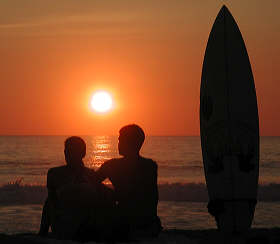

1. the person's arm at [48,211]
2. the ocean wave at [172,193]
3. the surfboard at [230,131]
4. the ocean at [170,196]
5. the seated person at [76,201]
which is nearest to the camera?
the seated person at [76,201]

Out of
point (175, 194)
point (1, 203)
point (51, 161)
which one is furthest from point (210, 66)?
point (51, 161)

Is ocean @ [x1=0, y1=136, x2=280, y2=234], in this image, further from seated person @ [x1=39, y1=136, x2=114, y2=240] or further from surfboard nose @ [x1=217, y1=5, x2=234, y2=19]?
seated person @ [x1=39, y1=136, x2=114, y2=240]

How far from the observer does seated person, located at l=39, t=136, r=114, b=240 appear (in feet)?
15.4

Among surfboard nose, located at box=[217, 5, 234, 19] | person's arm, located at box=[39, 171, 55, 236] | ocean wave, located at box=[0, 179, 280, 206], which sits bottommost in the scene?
ocean wave, located at box=[0, 179, 280, 206]

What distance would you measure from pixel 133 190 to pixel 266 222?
8.97 meters

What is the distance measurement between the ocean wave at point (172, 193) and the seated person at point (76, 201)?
1524 cm

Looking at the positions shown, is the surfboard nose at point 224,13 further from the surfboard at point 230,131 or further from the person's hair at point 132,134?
the person's hair at point 132,134

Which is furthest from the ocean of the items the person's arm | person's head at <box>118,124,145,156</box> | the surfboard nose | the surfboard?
person's head at <box>118,124,145,156</box>

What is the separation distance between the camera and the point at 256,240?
5.50 meters

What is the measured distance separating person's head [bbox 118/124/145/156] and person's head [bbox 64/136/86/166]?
0.34 m

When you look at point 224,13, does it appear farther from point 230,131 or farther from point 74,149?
point 74,149

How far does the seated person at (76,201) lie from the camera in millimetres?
4707

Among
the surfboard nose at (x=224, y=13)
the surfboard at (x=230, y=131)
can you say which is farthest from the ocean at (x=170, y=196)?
the surfboard nose at (x=224, y=13)


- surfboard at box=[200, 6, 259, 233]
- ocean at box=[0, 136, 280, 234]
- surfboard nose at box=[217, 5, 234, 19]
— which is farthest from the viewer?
ocean at box=[0, 136, 280, 234]
